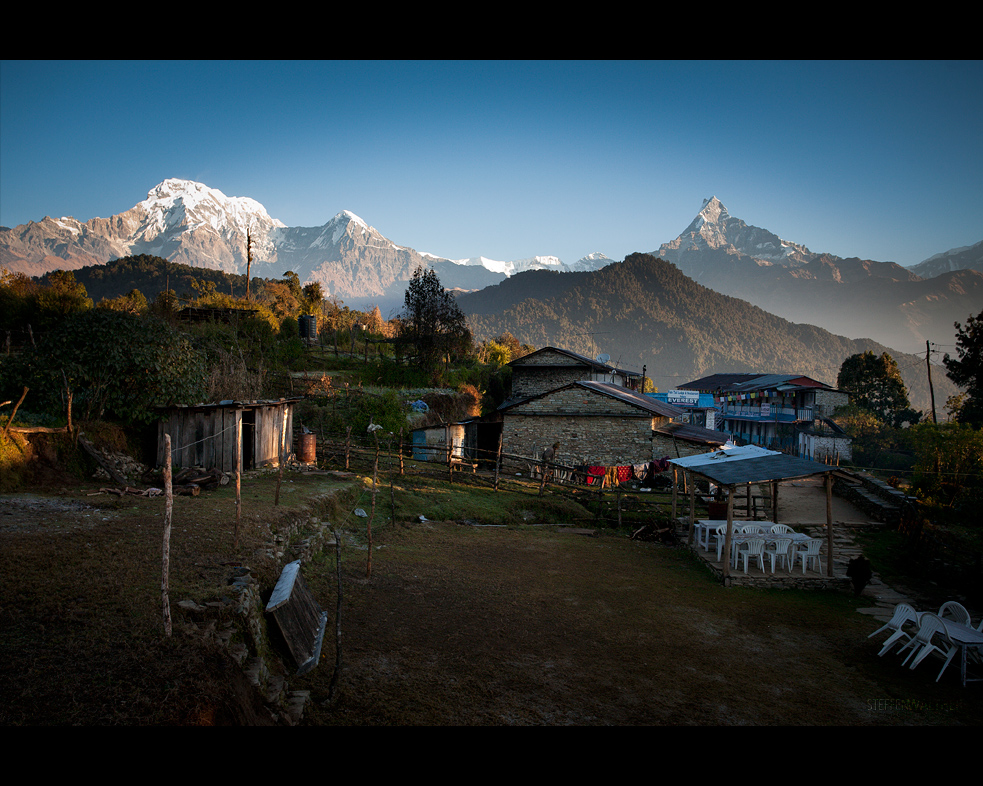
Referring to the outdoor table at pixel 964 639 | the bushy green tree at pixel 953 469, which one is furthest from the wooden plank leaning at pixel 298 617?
the bushy green tree at pixel 953 469

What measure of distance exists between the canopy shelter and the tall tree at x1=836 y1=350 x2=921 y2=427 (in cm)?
3790

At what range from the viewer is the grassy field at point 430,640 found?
4.06m

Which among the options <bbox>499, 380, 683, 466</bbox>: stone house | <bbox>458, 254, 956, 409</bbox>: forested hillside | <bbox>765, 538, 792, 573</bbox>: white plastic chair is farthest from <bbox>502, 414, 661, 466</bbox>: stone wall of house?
<bbox>458, 254, 956, 409</bbox>: forested hillside

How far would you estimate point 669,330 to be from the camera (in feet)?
352

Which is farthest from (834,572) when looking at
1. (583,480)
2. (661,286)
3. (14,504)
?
(661,286)

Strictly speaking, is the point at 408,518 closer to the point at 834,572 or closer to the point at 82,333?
the point at 82,333

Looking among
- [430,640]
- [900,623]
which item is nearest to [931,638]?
[900,623]

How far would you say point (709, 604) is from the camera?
29.1 ft

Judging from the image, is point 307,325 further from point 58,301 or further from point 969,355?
point 969,355

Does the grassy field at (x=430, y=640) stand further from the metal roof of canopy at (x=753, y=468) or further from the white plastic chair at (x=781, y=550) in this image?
the metal roof of canopy at (x=753, y=468)

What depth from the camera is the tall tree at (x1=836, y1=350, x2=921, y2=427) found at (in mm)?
42188

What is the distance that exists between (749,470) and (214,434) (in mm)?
12753

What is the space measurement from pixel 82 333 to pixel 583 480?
674 inches

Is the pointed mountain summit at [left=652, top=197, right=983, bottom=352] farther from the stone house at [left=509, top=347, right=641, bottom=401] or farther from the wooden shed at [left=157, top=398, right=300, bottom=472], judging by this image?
the wooden shed at [left=157, top=398, right=300, bottom=472]
